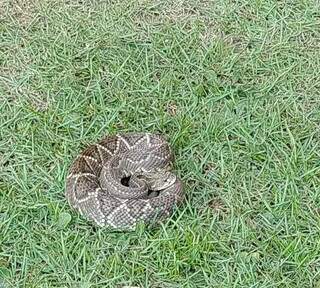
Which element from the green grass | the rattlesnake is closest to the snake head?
the rattlesnake

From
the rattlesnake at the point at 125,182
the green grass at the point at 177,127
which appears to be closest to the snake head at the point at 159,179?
the rattlesnake at the point at 125,182

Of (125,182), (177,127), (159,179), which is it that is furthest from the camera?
(177,127)

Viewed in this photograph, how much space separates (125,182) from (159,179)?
283 millimetres

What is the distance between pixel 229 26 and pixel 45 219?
255cm

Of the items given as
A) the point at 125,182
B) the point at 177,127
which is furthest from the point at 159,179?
the point at 177,127

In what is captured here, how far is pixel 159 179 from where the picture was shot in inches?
211

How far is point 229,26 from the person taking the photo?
6.81 m

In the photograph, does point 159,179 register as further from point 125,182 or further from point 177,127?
point 177,127

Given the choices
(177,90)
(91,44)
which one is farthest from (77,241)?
(91,44)

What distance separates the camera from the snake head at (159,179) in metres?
5.32

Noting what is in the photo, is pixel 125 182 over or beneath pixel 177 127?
beneath

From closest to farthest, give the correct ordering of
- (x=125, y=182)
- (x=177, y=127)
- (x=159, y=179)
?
1. (x=159, y=179)
2. (x=125, y=182)
3. (x=177, y=127)

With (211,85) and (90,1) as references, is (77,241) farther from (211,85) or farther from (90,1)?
(90,1)

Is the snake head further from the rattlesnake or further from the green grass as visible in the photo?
the green grass
